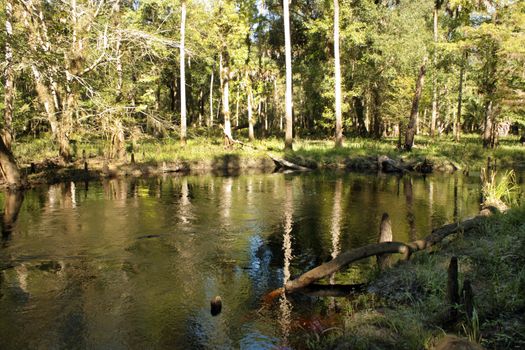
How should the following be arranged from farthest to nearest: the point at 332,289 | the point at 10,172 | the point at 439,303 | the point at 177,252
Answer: the point at 10,172
the point at 177,252
the point at 332,289
the point at 439,303

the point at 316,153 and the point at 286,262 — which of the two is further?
the point at 316,153

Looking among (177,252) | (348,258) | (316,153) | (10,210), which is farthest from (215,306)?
(316,153)

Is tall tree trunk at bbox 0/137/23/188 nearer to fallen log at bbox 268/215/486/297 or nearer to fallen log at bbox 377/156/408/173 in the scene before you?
fallen log at bbox 268/215/486/297

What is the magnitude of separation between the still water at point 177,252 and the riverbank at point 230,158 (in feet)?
12.2

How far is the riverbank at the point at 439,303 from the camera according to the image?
6.11 meters

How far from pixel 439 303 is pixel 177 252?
683 centimetres

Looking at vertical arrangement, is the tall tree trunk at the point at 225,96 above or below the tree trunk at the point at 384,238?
above

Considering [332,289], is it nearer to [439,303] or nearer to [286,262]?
[286,262]

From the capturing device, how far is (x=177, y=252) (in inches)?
473

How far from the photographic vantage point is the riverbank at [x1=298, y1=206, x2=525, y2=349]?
20.0ft

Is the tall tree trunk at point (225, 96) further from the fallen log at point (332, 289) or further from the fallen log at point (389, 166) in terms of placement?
the fallen log at point (332, 289)

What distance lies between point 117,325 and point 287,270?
4.10 metres

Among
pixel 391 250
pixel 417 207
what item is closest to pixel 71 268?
pixel 391 250

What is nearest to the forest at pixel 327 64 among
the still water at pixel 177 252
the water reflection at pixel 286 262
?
the still water at pixel 177 252
